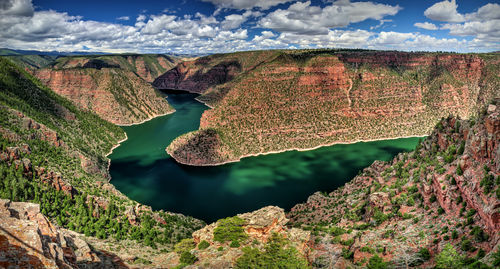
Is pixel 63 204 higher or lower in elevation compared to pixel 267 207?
lower

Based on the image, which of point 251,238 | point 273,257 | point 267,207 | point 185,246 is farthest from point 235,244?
point 267,207

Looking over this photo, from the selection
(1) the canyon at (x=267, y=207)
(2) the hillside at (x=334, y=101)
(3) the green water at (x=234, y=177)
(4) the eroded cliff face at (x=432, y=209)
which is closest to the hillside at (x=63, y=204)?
(1) the canyon at (x=267, y=207)

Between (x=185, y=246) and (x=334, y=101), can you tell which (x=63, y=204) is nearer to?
(x=185, y=246)

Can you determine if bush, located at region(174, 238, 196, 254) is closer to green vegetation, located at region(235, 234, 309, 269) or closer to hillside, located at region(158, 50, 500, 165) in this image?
green vegetation, located at region(235, 234, 309, 269)

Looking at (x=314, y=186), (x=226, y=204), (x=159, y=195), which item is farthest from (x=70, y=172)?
(x=314, y=186)

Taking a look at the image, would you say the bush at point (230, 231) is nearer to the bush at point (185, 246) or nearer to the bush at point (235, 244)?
the bush at point (235, 244)

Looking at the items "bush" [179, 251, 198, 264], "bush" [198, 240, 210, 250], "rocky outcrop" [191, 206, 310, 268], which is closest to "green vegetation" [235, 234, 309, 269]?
"rocky outcrop" [191, 206, 310, 268]

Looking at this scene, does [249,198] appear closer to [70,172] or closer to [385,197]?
[385,197]
